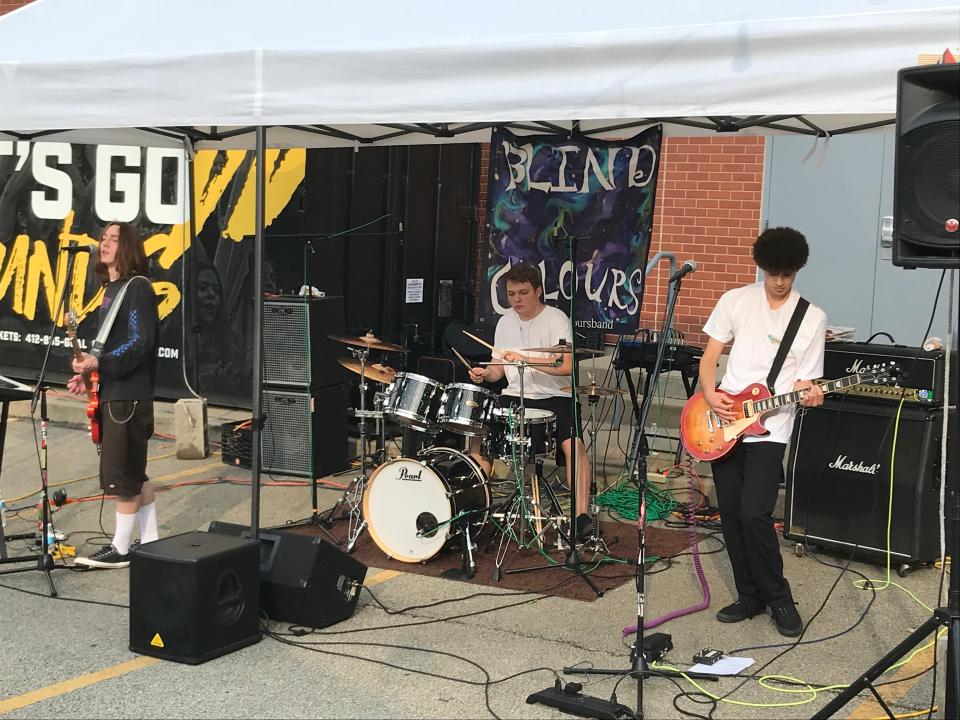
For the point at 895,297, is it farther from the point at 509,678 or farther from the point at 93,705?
the point at 93,705

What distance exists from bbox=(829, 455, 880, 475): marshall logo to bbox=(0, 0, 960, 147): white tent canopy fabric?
106 inches

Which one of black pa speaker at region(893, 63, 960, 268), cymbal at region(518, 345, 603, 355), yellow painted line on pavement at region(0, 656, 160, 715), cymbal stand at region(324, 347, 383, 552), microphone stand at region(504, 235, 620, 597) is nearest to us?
black pa speaker at region(893, 63, 960, 268)

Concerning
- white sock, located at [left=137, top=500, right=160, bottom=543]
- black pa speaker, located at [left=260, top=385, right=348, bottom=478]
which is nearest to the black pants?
white sock, located at [left=137, top=500, right=160, bottom=543]

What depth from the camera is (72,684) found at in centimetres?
481

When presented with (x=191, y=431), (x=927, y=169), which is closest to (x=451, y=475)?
(x=927, y=169)

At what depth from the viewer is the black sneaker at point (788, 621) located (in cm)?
548

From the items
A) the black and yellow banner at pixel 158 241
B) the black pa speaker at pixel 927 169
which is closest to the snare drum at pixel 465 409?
the black pa speaker at pixel 927 169

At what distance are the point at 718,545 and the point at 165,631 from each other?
358 centimetres

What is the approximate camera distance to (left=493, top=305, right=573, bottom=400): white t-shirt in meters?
6.97

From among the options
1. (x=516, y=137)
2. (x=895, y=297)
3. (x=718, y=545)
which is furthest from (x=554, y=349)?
(x=895, y=297)

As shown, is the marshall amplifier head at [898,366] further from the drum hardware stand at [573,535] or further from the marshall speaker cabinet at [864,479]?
the drum hardware stand at [573,535]

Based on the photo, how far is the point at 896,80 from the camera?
3.85 metres

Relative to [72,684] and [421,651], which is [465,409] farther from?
[72,684]

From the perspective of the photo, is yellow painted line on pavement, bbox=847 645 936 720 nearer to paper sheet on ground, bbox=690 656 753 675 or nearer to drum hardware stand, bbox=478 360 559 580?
paper sheet on ground, bbox=690 656 753 675
